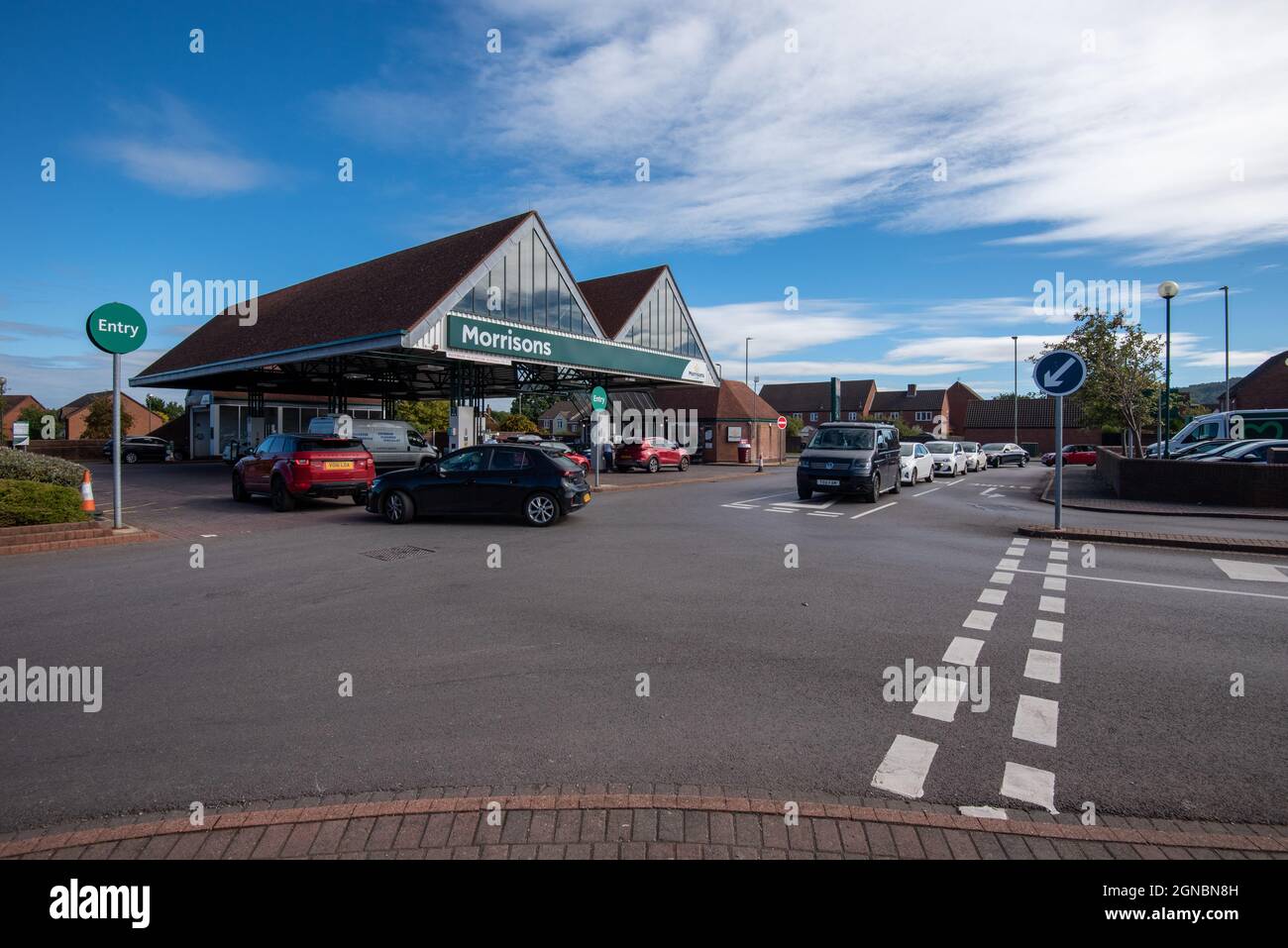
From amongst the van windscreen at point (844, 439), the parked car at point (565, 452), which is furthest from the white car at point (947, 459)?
the parked car at point (565, 452)

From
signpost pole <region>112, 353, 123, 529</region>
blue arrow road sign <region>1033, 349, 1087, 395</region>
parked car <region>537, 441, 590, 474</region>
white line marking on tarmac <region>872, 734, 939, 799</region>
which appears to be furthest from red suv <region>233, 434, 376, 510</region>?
white line marking on tarmac <region>872, 734, 939, 799</region>

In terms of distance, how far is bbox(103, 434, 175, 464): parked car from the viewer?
1473 inches

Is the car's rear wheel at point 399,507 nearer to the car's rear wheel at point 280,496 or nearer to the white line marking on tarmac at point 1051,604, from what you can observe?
the car's rear wheel at point 280,496

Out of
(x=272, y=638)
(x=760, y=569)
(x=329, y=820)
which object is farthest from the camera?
(x=760, y=569)

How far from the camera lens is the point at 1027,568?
938 cm

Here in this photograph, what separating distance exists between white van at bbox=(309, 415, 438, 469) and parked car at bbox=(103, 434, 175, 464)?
23053mm

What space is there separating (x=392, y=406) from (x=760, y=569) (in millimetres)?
36323

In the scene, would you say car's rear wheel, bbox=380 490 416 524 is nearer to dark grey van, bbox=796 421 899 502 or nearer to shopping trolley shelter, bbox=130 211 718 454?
shopping trolley shelter, bbox=130 211 718 454

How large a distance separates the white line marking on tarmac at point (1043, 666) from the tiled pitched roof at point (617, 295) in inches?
1040

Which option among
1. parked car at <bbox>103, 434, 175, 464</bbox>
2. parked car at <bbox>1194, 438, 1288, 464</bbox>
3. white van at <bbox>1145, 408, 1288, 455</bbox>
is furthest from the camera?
parked car at <bbox>103, 434, 175, 464</bbox>

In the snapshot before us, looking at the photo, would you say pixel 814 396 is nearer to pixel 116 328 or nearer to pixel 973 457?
pixel 973 457
